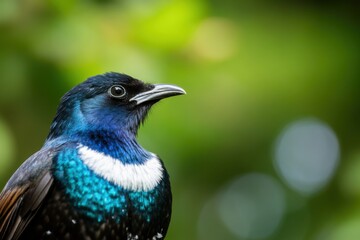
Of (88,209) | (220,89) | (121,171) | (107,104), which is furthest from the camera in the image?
(220,89)

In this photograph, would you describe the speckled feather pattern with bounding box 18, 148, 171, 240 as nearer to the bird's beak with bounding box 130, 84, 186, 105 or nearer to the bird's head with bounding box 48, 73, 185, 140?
the bird's head with bounding box 48, 73, 185, 140

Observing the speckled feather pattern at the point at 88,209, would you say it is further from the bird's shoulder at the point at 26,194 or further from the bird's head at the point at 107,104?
the bird's head at the point at 107,104

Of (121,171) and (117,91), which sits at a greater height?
(117,91)

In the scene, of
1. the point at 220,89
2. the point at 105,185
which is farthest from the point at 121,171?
the point at 220,89

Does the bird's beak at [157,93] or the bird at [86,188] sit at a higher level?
the bird's beak at [157,93]

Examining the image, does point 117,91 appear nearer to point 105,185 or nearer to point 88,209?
point 105,185

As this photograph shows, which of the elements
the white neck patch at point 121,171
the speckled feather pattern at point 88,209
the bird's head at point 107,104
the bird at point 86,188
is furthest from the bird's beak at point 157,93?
the speckled feather pattern at point 88,209
